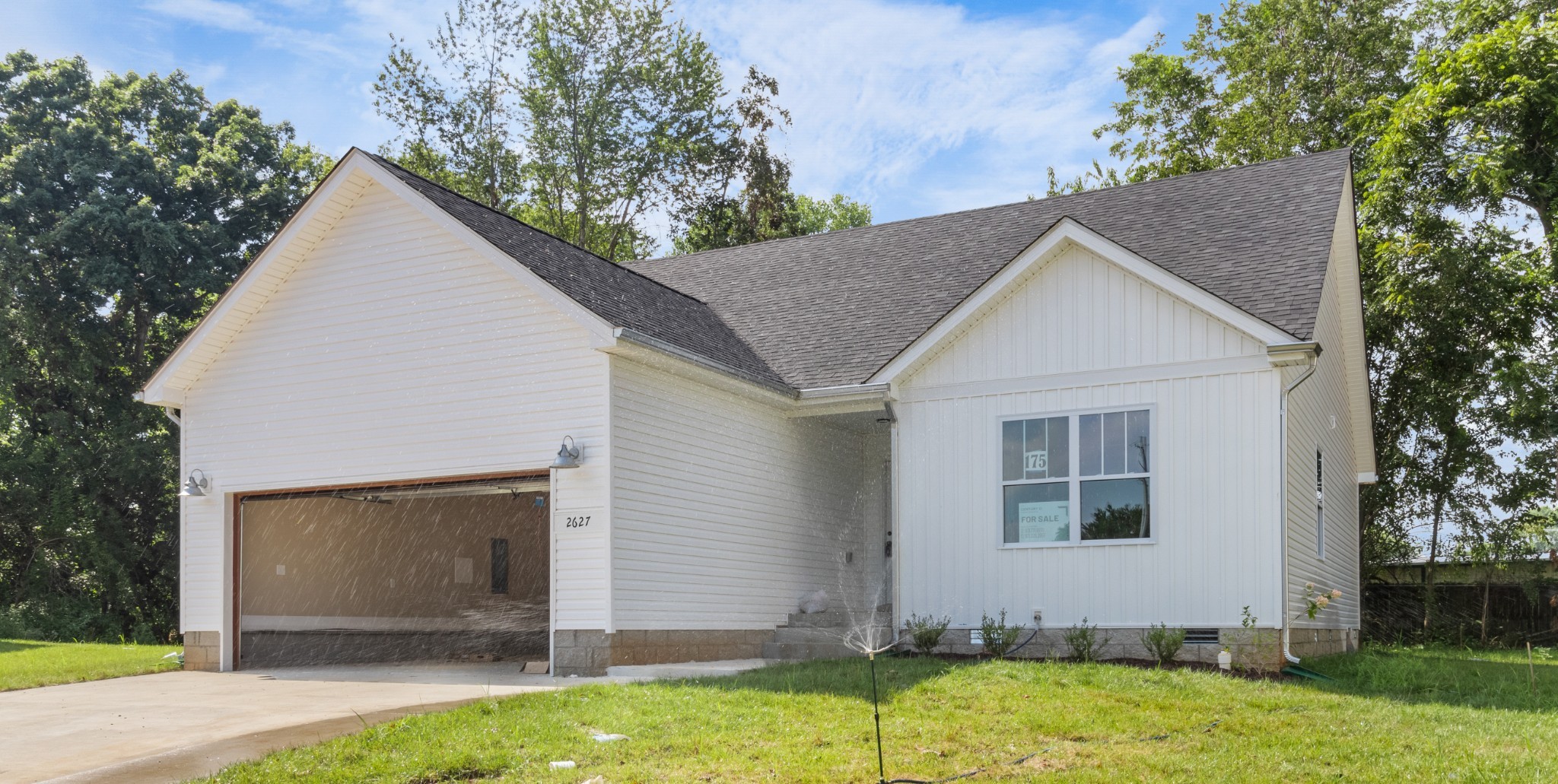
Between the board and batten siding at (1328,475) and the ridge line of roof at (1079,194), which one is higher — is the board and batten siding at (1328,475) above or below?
below

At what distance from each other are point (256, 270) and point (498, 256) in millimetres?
3244

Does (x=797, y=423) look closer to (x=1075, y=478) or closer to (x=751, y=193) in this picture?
(x=1075, y=478)

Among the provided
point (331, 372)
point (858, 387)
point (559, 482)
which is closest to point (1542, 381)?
point (858, 387)

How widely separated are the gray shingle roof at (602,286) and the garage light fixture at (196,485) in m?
4.38

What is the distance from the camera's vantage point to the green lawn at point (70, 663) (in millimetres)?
13266

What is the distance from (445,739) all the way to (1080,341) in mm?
8237

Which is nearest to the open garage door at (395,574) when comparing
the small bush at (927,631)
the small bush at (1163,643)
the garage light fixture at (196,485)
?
the garage light fixture at (196,485)

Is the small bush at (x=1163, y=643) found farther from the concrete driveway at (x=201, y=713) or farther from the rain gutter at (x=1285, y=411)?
the concrete driveway at (x=201, y=713)

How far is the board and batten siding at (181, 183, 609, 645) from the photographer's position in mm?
12945

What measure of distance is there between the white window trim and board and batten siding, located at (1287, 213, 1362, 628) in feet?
4.39

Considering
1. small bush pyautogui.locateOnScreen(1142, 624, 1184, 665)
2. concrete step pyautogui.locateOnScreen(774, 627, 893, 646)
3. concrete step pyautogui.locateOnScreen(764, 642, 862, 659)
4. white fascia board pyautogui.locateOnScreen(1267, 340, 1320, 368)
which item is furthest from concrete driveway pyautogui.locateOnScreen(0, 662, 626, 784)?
white fascia board pyautogui.locateOnScreen(1267, 340, 1320, 368)

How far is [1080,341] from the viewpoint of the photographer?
13.6m

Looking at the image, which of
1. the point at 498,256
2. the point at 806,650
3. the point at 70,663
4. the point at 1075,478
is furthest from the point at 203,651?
the point at 1075,478

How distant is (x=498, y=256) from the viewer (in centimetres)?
1323
